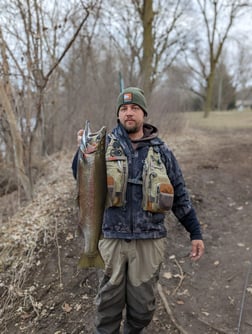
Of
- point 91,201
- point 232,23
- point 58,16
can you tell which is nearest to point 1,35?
point 58,16

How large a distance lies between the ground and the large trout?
1311 mm

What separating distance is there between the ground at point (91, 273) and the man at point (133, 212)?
0.88 meters

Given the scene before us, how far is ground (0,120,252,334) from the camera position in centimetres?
334

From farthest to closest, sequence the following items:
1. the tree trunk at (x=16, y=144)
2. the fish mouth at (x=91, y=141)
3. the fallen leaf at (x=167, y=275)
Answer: the tree trunk at (x=16, y=144) → the fallen leaf at (x=167, y=275) → the fish mouth at (x=91, y=141)

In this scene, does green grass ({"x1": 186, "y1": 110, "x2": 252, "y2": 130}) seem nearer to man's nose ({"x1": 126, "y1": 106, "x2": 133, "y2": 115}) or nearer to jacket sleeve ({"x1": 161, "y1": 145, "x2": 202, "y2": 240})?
jacket sleeve ({"x1": 161, "y1": 145, "x2": 202, "y2": 240})

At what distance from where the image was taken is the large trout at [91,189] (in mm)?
2096

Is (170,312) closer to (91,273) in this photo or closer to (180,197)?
(91,273)

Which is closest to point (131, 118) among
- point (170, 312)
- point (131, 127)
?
point (131, 127)

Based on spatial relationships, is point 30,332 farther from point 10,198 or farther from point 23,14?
point 23,14

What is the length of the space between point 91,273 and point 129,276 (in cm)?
151

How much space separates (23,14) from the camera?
551cm

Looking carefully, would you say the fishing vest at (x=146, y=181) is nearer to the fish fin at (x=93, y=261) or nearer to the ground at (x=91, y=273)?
the fish fin at (x=93, y=261)

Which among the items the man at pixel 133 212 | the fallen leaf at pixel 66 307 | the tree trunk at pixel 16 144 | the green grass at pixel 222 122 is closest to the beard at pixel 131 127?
the man at pixel 133 212

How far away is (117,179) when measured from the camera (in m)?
2.38
